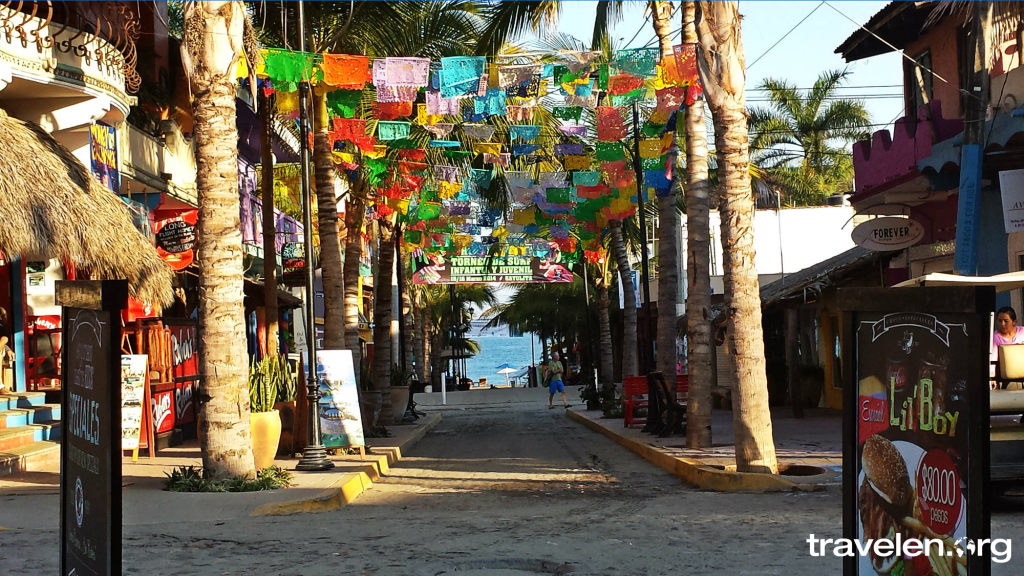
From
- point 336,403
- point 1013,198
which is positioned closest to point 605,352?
point 336,403

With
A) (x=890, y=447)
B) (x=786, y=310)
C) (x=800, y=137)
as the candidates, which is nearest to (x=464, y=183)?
(x=786, y=310)

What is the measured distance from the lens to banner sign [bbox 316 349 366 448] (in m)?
15.5

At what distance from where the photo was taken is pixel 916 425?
4.08 metres

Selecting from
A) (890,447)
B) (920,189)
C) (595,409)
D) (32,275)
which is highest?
(920,189)

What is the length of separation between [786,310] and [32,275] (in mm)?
19181

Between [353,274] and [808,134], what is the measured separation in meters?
36.4

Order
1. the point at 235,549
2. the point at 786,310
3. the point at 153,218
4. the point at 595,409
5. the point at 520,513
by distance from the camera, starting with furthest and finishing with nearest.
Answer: the point at 595,409, the point at 786,310, the point at 153,218, the point at 520,513, the point at 235,549

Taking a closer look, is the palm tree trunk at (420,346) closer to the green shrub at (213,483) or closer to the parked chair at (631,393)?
the parked chair at (631,393)

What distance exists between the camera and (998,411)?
29.7 feet

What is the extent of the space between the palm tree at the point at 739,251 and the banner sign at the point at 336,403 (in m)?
6.17

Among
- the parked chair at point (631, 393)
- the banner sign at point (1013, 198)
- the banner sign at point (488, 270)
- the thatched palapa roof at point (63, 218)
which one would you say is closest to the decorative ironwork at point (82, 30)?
the thatched palapa roof at point (63, 218)

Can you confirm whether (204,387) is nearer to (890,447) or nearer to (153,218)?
(890,447)

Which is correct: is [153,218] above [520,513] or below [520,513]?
above

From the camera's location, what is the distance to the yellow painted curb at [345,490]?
1024 cm
